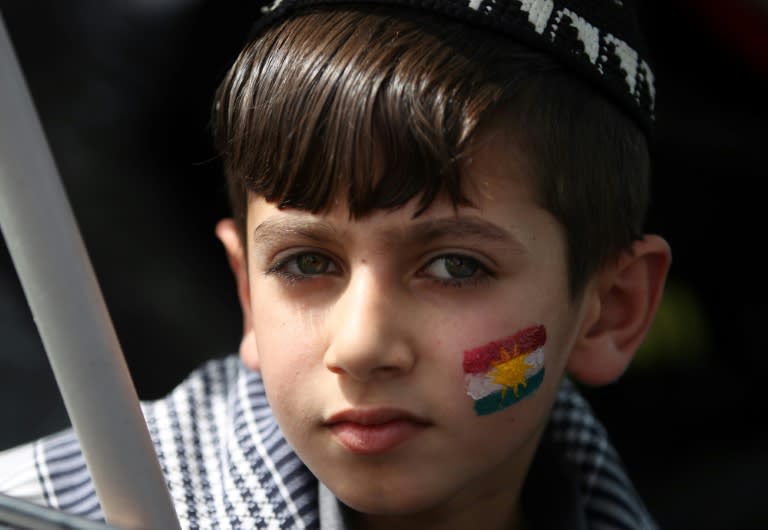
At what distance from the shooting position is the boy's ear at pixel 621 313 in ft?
4.30

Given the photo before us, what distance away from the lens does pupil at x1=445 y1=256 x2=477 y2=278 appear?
110 cm

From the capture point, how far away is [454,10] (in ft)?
3.64

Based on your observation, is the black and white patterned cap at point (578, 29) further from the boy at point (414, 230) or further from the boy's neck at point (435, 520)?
the boy's neck at point (435, 520)

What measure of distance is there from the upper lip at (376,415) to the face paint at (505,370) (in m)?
0.07

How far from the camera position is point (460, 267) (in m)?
1.11

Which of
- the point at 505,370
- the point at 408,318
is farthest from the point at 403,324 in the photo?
the point at 505,370

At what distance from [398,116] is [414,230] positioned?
0.36 feet

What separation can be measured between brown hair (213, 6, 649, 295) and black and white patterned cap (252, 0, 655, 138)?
0.04 ft

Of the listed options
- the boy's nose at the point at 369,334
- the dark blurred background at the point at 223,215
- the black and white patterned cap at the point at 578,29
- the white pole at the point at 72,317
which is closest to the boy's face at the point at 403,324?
the boy's nose at the point at 369,334

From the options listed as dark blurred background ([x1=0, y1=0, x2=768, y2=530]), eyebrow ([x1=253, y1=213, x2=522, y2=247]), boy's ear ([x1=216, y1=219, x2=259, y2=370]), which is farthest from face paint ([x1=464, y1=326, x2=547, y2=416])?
dark blurred background ([x1=0, y1=0, x2=768, y2=530])

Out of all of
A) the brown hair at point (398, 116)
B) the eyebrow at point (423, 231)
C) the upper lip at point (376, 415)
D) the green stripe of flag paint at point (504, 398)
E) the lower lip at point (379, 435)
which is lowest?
the green stripe of flag paint at point (504, 398)

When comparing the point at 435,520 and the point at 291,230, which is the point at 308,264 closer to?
the point at 291,230

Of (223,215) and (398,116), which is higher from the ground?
(398,116)

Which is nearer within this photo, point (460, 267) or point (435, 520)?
point (460, 267)
